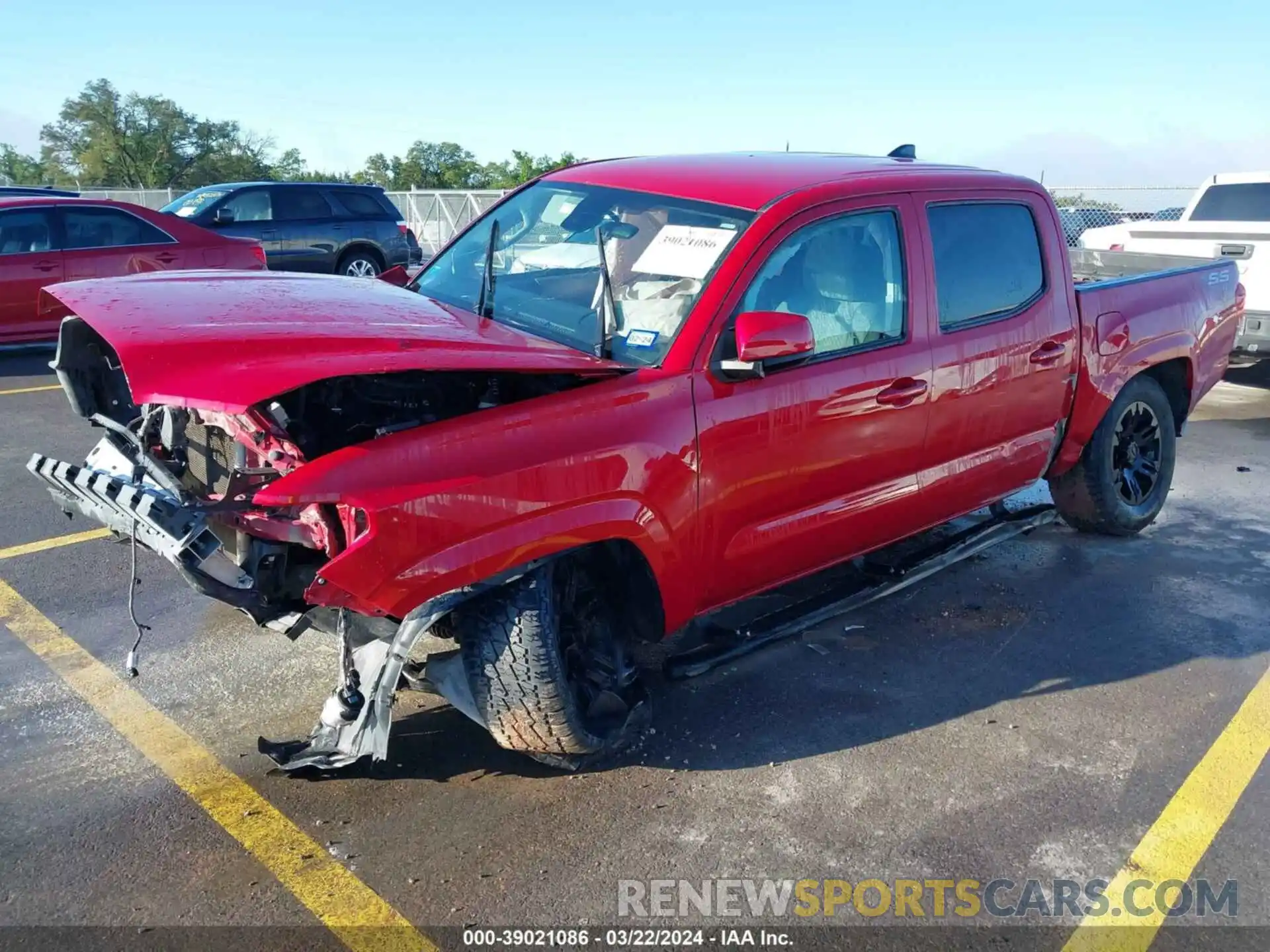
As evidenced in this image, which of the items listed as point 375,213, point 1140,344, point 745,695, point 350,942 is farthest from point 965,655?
point 375,213

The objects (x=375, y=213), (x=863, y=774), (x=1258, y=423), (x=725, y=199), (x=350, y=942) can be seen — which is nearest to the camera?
(x=350, y=942)

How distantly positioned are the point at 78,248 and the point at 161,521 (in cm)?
861

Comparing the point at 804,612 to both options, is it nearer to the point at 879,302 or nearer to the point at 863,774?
the point at 863,774

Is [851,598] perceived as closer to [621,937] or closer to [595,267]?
[595,267]

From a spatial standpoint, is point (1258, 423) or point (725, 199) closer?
point (725, 199)

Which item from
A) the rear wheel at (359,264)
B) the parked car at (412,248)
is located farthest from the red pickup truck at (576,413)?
the parked car at (412,248)

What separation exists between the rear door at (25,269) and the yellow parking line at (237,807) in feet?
21.1

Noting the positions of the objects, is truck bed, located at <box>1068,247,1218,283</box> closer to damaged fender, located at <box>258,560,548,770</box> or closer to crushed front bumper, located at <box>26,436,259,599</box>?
damaged fender, located at <box>258,560,548,770</box>

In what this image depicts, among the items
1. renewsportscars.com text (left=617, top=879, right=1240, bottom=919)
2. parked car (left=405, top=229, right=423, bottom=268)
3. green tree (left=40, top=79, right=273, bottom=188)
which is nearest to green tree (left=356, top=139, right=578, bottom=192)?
green tree (left=40, top=79, right=273, bottom=188)

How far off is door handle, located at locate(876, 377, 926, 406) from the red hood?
3.80 ft

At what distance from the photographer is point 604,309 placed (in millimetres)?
3307

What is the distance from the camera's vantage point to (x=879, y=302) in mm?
3768

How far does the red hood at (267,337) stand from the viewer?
2.48 m

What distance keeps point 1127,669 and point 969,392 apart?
4.26 feet
